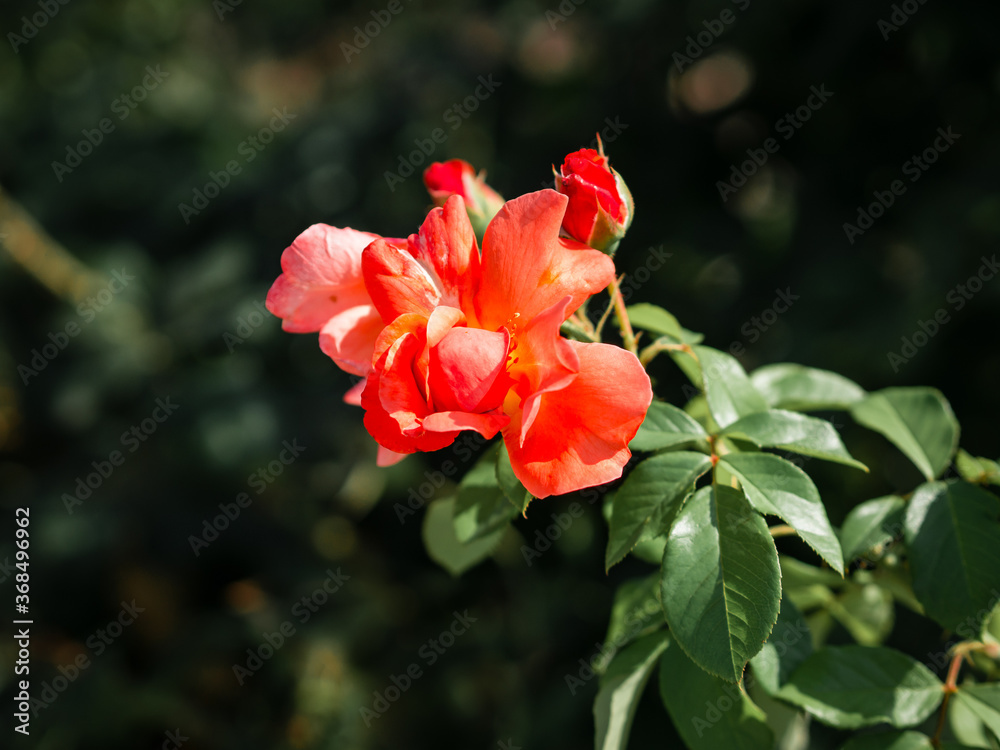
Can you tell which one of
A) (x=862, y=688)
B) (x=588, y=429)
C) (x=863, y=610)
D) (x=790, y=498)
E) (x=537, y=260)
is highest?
(x=537, y=260)

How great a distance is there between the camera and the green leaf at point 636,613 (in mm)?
700

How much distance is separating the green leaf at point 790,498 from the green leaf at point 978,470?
218 millimetres

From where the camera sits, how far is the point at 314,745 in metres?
1.82

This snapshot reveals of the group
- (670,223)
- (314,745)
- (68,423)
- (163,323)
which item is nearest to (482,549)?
(670,223)

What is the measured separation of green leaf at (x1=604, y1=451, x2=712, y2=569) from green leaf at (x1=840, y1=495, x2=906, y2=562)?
0.62 feet

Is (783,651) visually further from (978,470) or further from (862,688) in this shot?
(978,470)

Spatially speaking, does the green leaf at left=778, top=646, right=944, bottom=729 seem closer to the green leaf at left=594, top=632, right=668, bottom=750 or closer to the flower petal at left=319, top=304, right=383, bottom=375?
the green leaf at left=594, top=632, right=668, bottom=750

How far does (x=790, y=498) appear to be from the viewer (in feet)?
1.89

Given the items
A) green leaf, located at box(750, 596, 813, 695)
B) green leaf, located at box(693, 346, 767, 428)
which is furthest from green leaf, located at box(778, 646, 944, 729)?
green leaf, located at box(693, 346, 767, 428)

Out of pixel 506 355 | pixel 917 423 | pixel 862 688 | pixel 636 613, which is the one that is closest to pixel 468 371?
pixel 506 355

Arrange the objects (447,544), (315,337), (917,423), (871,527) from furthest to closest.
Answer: (315,337), (447,544), (917,423), (871,527)

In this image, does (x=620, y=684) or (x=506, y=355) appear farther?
(x=620, y=684)

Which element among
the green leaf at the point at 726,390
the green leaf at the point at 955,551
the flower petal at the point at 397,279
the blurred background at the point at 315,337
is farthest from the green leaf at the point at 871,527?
the blurred background at the point at 315,337

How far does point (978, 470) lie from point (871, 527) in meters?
0.12
